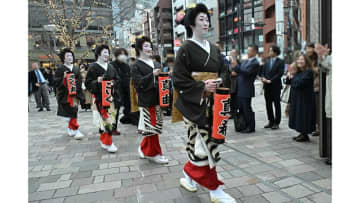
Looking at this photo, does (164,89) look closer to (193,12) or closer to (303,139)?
(193,12)

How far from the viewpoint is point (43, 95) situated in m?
10.1

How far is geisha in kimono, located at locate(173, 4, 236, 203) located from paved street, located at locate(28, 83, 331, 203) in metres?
0.33

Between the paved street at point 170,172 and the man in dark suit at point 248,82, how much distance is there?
383mm

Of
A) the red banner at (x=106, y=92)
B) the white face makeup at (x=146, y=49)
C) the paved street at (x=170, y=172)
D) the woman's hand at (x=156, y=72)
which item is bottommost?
the paved street at (x=170, y=172)

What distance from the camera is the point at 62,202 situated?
2.68 meters

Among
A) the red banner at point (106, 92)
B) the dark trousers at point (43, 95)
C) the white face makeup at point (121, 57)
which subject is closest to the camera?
the red banner at point (106, 92)

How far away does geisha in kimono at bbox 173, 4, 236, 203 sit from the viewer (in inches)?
94.7

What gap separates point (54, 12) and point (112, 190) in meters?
7.85

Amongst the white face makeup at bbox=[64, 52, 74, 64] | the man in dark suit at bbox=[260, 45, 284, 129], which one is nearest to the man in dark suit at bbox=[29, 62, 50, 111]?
the white face makeup at bbox=[64, 52, 74, 64]

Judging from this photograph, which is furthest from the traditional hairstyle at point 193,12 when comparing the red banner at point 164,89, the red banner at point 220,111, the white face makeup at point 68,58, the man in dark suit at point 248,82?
the white face makeup at point 68,58

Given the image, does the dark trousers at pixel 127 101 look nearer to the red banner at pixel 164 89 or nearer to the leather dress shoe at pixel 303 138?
the red banner at pixel 164 89

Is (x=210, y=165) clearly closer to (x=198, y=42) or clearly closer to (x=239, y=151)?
(x=198, y=42)

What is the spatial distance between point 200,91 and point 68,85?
12.5ft

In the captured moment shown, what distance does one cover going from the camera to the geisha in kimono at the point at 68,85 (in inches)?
205
